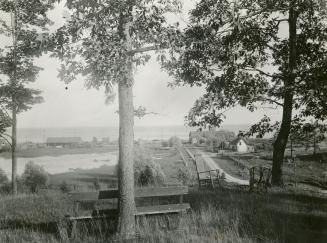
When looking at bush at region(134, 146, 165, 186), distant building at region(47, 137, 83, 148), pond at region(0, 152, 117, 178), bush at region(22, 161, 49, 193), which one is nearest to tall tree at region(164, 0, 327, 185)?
bush at region(134, 146, 165, 186)

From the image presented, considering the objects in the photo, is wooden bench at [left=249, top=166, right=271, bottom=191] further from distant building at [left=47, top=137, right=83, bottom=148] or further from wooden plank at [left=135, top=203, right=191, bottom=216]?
distant building at [left=47, top=137, right=83, bottom=148]

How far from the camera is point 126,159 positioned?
8.48m

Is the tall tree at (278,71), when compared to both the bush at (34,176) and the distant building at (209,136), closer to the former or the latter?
the bush at (34,176)

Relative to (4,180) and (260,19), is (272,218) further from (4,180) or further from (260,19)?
(4,180)

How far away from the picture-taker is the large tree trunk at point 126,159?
8469 mm

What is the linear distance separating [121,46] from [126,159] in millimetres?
2293

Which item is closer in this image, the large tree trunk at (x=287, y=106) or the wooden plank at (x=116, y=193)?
the wooden plank at (x=116, y=193)

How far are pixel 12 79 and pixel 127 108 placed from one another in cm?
1583

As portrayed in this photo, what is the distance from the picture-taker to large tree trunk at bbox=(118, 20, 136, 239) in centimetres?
847

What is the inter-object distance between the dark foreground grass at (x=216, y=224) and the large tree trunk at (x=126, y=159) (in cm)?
31

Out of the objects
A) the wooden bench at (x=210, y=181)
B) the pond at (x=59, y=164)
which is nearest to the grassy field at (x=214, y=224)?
the wooden bench at (x=210, y=181)

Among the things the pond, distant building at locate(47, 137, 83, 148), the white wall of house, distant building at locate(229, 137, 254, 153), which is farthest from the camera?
distant building at locate(47, 137, 83, 148)

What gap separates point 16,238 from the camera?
8414 millimetres

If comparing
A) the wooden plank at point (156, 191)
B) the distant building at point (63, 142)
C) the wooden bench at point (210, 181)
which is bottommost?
the wooden bench at point (210, 181)
